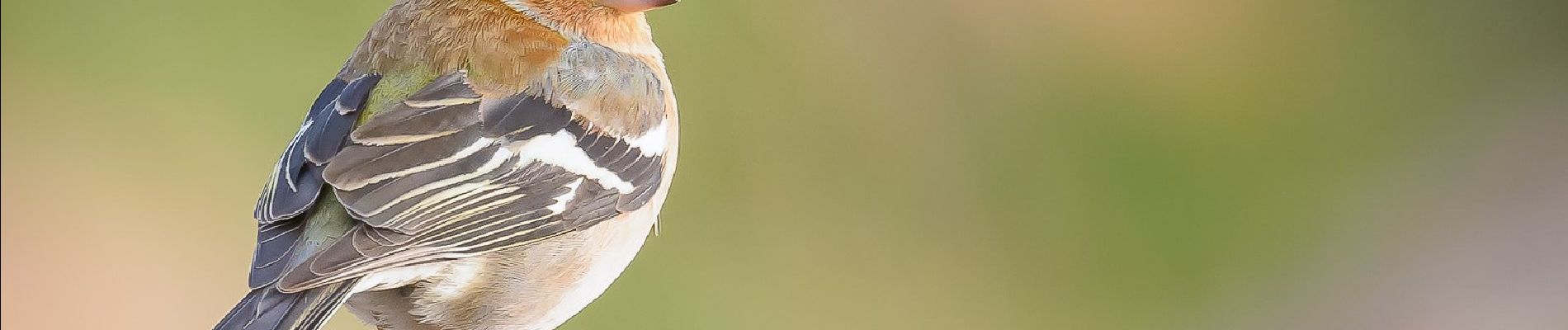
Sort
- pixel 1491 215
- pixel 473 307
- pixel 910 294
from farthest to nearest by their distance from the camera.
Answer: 1. pixel 1491 215
2. pixel 910 294
3. pixel 473 307

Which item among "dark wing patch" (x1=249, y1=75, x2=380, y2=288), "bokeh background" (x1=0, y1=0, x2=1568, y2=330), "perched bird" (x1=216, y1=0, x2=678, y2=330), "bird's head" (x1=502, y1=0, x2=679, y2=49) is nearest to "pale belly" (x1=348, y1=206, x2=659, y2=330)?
"perched bird" (x1=216, y1=0, x2=678, y2=330)

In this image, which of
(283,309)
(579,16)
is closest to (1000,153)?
(579,16)

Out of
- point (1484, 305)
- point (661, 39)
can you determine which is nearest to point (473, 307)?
point (661, 39)

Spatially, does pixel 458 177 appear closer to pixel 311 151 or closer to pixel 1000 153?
pixel 311 151

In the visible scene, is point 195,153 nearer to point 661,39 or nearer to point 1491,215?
point 661,39

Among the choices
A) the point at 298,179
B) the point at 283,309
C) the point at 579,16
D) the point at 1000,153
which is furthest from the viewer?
the point at 1000,153

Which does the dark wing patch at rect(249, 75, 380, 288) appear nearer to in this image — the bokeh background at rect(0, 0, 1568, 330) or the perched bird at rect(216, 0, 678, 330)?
the perched bird at rect(216, 0, 678, 330)

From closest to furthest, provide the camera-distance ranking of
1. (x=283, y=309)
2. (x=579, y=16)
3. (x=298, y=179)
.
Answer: (x=283, y=309) → (x=298, y=179) → (x=579, y=16)

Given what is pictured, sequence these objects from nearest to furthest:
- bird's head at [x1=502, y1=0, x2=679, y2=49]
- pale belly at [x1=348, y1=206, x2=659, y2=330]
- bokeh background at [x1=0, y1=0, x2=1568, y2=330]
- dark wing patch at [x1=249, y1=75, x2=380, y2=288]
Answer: dark wing patch at [x1=249, y1=75, x2=380, y2=288] < pale belly at [x1=348, y1=206, x2=659, y2=330] < bird's head at [x1=502, y1=0, x2=679, y2=49] < bokeh background at [x1=0, y1=0, x2=1568, y2=330]
